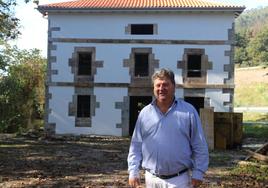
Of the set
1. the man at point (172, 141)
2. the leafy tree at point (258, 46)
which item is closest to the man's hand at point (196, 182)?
the man at point (172, 141)

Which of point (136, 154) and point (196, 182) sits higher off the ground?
point (136, 154)

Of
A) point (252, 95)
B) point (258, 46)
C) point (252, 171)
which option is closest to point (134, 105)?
point (252, 171)

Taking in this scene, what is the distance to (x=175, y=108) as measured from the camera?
4496 mm

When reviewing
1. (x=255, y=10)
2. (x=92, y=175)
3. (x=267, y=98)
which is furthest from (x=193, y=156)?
(x=255, y=10)

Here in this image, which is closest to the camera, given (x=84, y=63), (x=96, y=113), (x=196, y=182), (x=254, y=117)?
(x=196, y=182)

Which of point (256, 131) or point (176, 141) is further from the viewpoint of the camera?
point (256, 131)

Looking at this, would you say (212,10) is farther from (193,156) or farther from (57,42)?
(193,156)

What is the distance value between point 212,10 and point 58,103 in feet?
28.9

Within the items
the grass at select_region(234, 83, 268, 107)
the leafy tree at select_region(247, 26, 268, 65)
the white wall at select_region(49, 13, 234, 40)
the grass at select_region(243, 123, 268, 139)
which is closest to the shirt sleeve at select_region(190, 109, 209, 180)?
the grass at select_region(243, 123, 268, 139)

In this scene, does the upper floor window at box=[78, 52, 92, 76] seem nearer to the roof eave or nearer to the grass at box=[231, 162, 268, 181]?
the roof eave

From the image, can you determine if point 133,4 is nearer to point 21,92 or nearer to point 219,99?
point 219,99

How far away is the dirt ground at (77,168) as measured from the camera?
9641 mm

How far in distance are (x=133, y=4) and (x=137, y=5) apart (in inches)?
14.1

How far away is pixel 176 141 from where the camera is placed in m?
4.44
